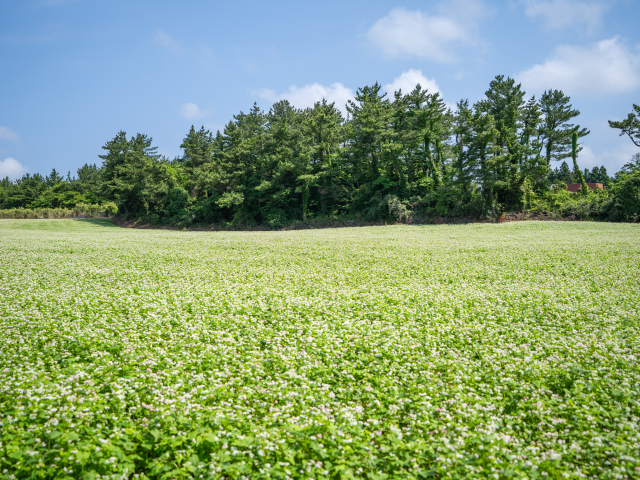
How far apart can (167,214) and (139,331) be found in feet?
206

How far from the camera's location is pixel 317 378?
22.5 feet

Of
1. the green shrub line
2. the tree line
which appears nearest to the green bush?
the tree line

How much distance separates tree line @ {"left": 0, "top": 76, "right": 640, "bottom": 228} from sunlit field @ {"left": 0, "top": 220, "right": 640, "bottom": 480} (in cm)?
3582

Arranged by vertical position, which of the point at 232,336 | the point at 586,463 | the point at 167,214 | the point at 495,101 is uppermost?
the point at 495,101

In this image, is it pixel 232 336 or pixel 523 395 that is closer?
pixel 523 395

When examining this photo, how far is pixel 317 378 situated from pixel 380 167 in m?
51.8

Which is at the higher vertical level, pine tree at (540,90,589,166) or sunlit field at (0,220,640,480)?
pine tree at (540,90,589,166)

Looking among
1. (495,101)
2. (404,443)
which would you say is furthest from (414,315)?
(495,101)

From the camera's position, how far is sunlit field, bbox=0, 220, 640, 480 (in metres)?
4.68

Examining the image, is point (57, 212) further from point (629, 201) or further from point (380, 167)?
point (629, 201)

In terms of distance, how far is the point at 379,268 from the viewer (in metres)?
17.4

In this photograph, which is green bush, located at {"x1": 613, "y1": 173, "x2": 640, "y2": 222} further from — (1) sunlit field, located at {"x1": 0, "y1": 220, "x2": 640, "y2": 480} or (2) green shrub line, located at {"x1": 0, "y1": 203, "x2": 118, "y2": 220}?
(2) green shrub line, located at {"x1": 0, "y1": 203, "x2": 118, "y2": 220}

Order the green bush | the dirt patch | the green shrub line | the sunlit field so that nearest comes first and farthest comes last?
the sunlit field < the green bush < the dirt patch < the green shrub line

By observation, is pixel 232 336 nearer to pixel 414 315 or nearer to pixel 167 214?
pixel 414 315
